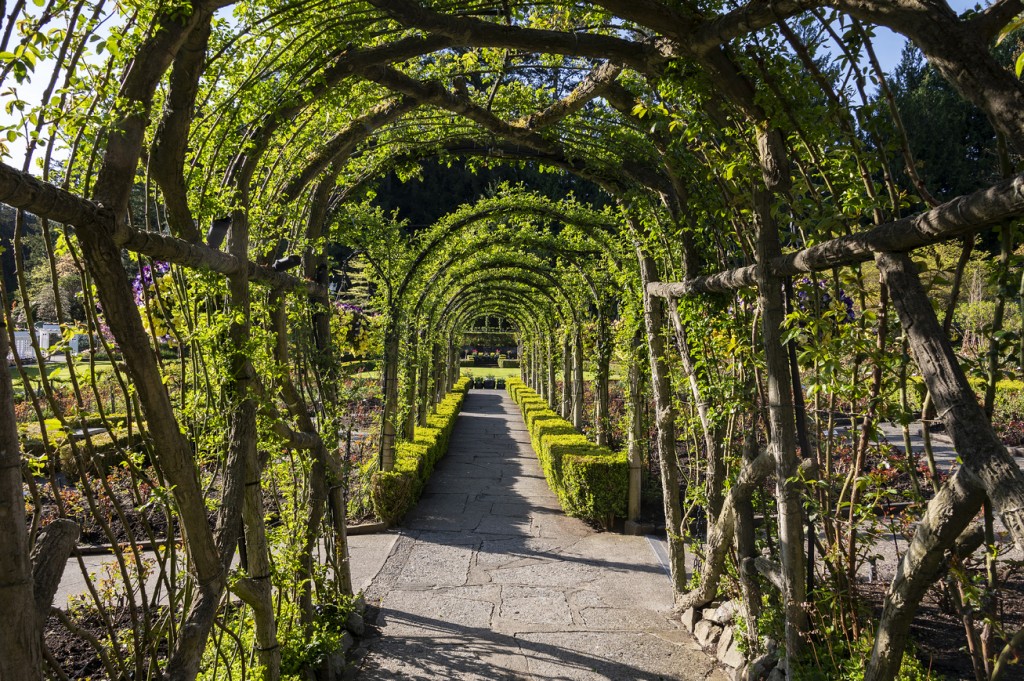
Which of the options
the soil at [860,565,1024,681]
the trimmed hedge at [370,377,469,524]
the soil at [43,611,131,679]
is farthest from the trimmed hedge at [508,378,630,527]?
the soil at [43,611,131,679]

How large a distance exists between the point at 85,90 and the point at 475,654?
3.39 metres

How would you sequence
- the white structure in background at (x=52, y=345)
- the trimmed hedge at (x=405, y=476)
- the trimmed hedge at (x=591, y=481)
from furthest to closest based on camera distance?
the trimmed hedge at (x=591, y=481), the trimmed hedge at (x=405, y=476), the white structure in background at (x=52, y=345)

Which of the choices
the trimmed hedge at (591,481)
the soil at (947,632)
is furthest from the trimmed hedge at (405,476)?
the soil at (947,632)

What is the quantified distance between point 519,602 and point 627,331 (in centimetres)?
280

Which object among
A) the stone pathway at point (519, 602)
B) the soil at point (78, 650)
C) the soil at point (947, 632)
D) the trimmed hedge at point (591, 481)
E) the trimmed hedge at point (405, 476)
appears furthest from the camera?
the trimmed hedge at point (591, 481)

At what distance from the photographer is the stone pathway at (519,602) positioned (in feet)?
12.4

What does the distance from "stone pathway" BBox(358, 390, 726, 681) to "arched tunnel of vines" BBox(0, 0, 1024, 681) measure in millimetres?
33

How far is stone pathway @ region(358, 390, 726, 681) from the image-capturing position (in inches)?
149

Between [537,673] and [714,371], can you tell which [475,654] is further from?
[714,371]

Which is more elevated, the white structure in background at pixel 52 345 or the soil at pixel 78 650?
the white structure in background at pixel 52 345

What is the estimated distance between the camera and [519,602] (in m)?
4.72

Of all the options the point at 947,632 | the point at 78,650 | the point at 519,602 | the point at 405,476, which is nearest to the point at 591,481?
→ the point at 405,476

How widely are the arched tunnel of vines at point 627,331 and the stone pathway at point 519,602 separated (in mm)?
33

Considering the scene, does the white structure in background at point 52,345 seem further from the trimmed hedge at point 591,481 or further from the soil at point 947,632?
the trimmed hedge at point 591,481
